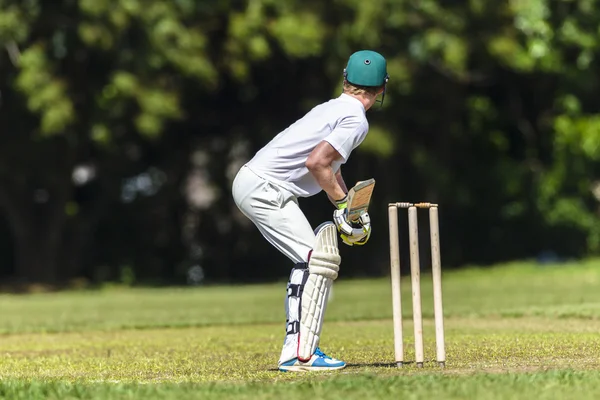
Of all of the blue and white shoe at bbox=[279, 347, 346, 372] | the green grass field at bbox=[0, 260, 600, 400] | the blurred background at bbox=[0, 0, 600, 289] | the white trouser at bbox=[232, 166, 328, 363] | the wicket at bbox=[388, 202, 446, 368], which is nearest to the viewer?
the green grass field at bbox=[0, 260, 600, 400]

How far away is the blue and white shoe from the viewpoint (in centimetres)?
759

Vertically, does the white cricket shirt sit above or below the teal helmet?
below

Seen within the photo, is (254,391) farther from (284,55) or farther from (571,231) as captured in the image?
(571,231)

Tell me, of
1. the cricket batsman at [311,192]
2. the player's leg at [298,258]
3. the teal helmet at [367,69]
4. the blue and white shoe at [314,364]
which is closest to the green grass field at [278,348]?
the blue and white shoe at [314,364]

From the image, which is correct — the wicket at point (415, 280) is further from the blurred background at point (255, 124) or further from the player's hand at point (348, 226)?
the blurred background at point (255, 124)

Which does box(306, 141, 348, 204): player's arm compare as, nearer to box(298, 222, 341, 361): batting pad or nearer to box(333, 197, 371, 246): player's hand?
box(333, 197, 371, 246): player's hand

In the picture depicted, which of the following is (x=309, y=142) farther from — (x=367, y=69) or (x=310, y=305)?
(x=310, y=305)

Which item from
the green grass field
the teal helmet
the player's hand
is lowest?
the green grass field

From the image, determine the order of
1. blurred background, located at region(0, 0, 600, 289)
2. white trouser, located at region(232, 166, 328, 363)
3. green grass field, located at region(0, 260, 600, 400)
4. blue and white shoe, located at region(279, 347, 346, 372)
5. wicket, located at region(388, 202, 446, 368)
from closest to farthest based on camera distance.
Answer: green grass field, located at region(0, 260, 600, 400) → wicket, located at region(388, 202, 446, 368) → blue and white shoe, located at region(279, 347, 346, 372) → white trouser, located at region(232, 166, 328, 363) → blurred background, located at region(0, 0, 600, 289)

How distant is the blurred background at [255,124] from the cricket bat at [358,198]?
16443 mm

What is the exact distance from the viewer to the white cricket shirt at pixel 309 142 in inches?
297

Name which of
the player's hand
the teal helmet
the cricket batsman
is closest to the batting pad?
the cricket batsman

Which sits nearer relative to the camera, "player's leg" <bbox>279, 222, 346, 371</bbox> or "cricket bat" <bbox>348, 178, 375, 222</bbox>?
"cricket bat" <bbox>348, 178, 375, 222</bbox>

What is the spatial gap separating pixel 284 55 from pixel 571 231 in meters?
7.74
